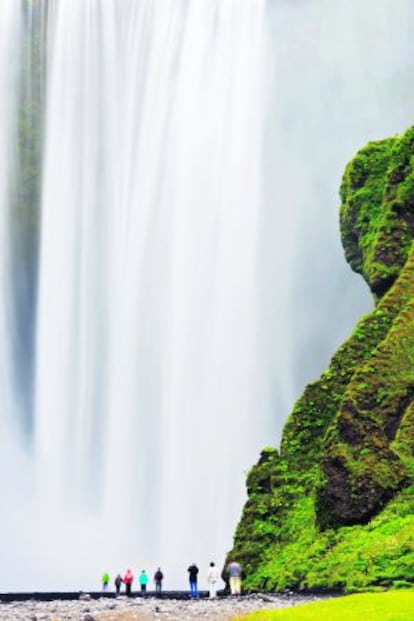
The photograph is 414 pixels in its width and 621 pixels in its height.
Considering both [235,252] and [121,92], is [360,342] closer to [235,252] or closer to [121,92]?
[235,252]

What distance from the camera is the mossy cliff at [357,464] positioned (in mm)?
22219

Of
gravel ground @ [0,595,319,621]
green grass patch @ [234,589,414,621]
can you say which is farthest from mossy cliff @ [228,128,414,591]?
green grass patch @ [234,589,414,621]

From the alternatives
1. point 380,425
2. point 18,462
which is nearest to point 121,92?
point 18,462

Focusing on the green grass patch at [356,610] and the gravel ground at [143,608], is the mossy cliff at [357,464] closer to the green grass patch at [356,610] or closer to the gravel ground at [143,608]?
the gravel ground at [143,608]

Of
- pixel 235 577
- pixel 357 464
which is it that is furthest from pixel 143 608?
pixel 357 464

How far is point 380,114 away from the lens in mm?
55906

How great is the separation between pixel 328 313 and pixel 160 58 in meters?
16.2

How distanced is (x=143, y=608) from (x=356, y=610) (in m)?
6.83

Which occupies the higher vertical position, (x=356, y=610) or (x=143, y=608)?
(x=143, y=608)

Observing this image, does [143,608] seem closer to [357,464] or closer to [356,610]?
[357,464]

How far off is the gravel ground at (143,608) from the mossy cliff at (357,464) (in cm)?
151

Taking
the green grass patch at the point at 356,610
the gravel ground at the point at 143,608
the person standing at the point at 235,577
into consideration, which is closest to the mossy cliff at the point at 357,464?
the person standing at the point at 235,577

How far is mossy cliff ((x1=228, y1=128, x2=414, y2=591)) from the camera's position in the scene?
22219 millimetres

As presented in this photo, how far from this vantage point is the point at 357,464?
2348 centimetres
